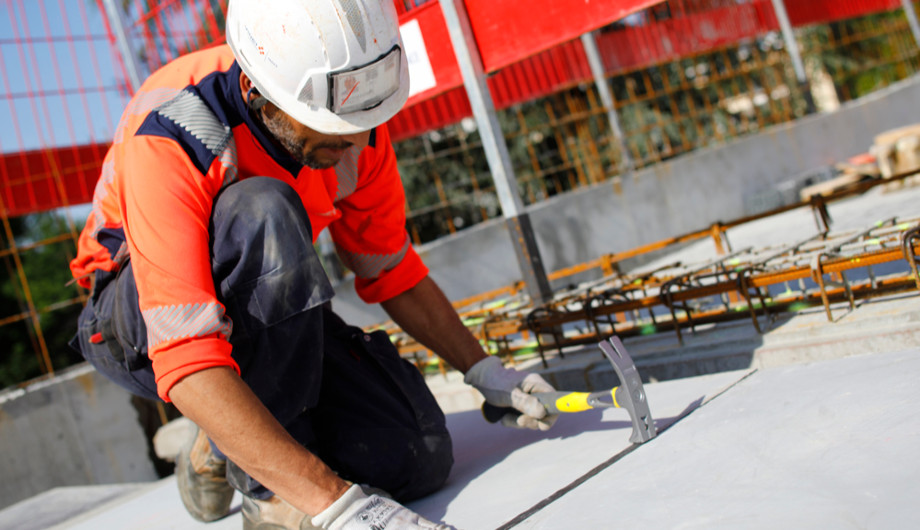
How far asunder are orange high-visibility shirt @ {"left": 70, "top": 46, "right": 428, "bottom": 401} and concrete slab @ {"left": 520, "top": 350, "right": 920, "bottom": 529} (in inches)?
31.8

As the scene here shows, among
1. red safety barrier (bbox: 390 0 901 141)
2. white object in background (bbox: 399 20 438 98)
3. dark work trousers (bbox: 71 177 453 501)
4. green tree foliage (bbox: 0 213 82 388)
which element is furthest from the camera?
green tree foliage (bbox: 0 213 82 388)

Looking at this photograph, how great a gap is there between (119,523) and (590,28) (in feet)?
8.48

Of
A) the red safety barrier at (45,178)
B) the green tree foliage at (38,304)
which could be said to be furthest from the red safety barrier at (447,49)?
the green tree foliage at (38,304)

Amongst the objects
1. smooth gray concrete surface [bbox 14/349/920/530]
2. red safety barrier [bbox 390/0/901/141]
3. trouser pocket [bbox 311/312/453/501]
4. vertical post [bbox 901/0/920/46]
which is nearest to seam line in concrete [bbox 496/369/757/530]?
smooth gray concrete surface [bbox 14/349/920/530]

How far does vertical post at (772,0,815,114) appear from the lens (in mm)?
10945

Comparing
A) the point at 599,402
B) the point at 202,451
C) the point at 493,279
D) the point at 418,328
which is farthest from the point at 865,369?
the point at 493,279

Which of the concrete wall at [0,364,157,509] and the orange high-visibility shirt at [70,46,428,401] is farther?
the concrete wall at [0,364,157,509]

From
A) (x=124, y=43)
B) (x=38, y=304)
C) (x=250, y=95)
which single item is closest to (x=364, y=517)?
(x=250, y=95)

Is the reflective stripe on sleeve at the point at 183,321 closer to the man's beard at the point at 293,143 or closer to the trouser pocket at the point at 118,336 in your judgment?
the trouser pocket at the point at 118,336

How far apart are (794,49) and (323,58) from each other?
429 inches

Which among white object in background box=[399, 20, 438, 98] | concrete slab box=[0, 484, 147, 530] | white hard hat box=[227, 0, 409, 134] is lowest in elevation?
concrete slab box=[0, 484, 147, 530]

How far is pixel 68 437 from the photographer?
196 inches

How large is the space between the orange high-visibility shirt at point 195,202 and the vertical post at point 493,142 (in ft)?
4.17

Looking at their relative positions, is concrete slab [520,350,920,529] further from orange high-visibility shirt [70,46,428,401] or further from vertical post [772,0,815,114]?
vertical post [772,0,815,114]
